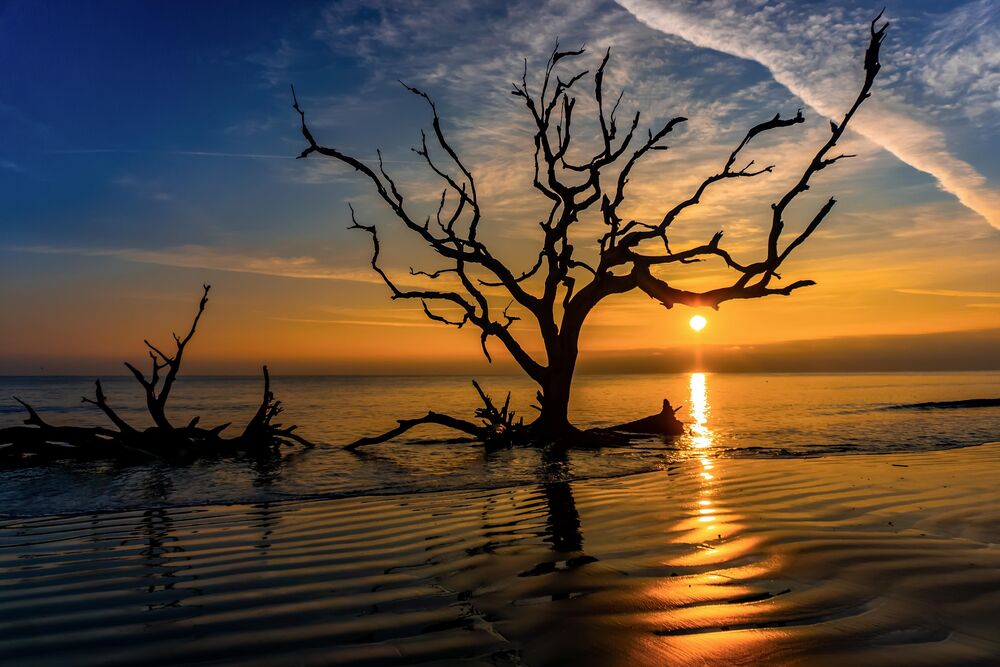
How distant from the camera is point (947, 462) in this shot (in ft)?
34.2

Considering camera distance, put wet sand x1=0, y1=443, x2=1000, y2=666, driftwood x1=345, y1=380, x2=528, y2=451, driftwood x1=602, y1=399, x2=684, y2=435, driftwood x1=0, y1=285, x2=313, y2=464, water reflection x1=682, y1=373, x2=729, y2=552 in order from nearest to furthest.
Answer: wet sand x1=0, y1=443, x2=1000, y2=666
water reflection x1=682, y1=373, x2=729, y2=552
driftwood x1=0, y1=285, x2=313, y2=464
driftwood x1=345, y1=380, x2=528, y2=451
driftwood x1=602, y1=399, x2=684, y2=435

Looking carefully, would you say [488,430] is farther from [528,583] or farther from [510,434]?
[528,583]

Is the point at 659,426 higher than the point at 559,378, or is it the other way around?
the point at 559,378

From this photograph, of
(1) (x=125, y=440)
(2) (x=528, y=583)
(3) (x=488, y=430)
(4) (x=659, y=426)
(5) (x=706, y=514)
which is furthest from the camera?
(4) (x=659, y=426)

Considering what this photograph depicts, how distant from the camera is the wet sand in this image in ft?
10.3

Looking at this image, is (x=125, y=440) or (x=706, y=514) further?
(x=125, y=440)

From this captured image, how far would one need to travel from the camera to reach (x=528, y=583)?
4215 mm

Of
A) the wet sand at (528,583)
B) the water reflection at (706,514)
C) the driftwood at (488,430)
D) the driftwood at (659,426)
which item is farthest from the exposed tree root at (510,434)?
the wet sand at (528,583)

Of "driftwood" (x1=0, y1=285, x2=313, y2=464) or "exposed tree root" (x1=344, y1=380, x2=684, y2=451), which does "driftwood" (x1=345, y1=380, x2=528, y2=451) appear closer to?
"exposed tree root" (x1=344, y1=380, x2=684, y2=451)

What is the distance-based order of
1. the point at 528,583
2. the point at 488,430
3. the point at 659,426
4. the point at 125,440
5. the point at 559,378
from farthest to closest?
the point at 659,426
the point at 488,430
the point at 559,378
the point at 125,440
the point at 528,583

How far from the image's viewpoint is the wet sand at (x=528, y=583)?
3148 mm

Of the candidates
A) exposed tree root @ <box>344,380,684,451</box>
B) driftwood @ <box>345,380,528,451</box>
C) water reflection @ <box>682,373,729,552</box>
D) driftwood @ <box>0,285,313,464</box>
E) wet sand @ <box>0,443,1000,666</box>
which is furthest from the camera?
driftwood @ <box>345,380,528,451</box>

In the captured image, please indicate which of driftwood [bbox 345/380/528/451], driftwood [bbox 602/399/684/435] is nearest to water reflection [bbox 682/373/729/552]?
driftwood [bbox 345/380/528/451]

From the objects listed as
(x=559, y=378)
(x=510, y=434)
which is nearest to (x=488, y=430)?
(x=510, y=434)
